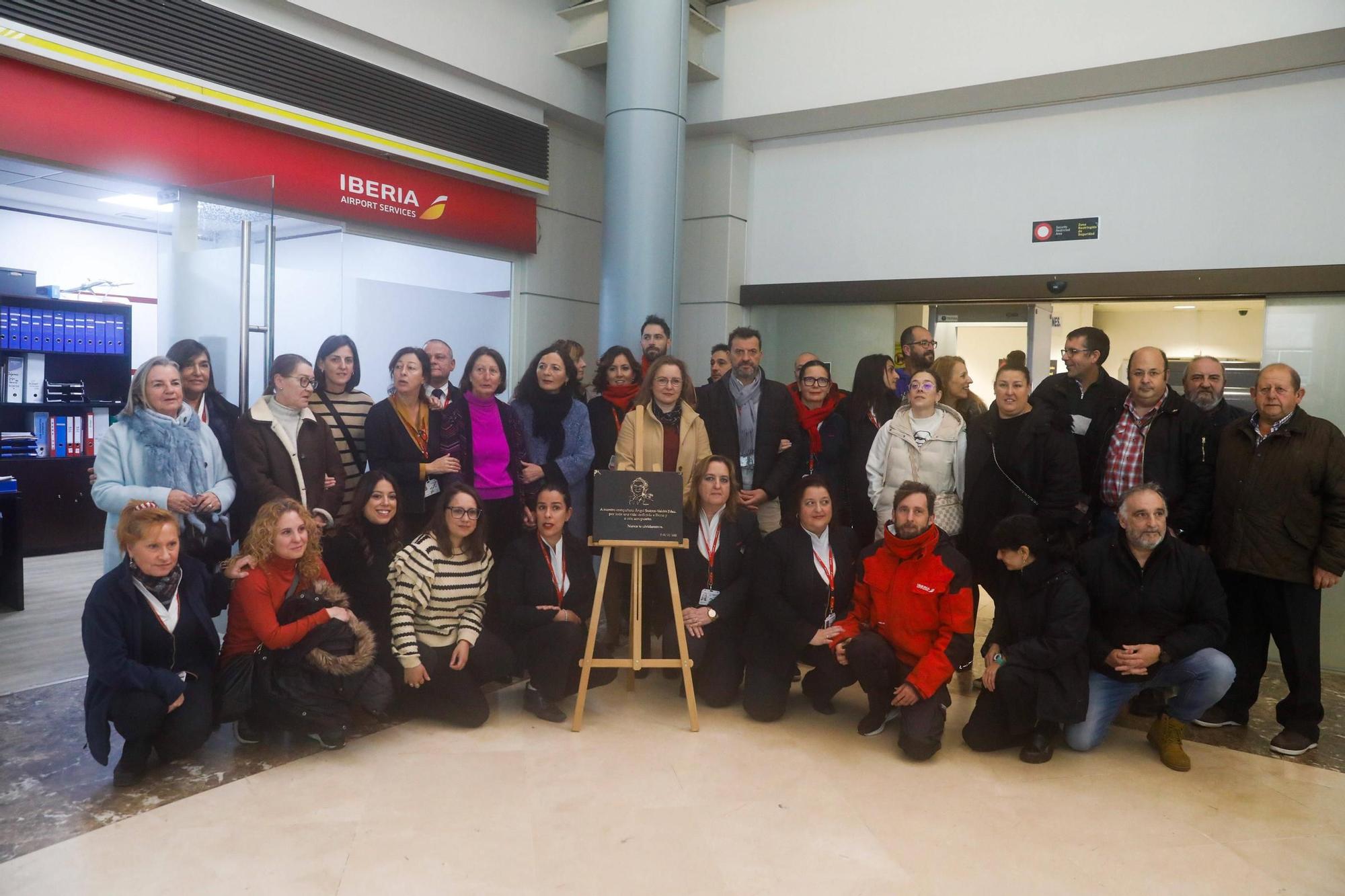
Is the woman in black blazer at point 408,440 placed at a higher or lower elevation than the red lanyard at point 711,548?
higher

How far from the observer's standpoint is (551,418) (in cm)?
491

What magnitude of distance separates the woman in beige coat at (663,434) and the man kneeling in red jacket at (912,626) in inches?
39.3

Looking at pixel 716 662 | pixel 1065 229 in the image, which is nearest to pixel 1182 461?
pixel 716 662

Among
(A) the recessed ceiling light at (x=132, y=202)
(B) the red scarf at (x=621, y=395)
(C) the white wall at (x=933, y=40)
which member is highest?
(C) the white wall at (x=933, y=40)

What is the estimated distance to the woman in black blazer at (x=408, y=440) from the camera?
443 cm

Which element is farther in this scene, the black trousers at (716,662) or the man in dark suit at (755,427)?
the man in dark suit at (755,427)

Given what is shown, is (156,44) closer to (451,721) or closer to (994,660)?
(451,721)

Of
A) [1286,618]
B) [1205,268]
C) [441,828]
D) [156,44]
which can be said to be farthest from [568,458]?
[1205,268]

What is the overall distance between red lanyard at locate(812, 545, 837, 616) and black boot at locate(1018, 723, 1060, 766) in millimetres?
955

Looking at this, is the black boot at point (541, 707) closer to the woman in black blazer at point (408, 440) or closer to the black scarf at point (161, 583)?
the woman in black blazer at point (408, 440)

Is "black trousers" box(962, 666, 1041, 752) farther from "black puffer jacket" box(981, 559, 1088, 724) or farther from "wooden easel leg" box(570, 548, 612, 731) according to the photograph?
"wooden easel leg" box(570, 548, 612, 731)

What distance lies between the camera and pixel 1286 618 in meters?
3.95

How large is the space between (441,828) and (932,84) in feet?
17.7

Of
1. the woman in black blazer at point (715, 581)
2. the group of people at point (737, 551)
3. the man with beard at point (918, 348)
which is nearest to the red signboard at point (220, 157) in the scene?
the group of people at point (737, 551)
